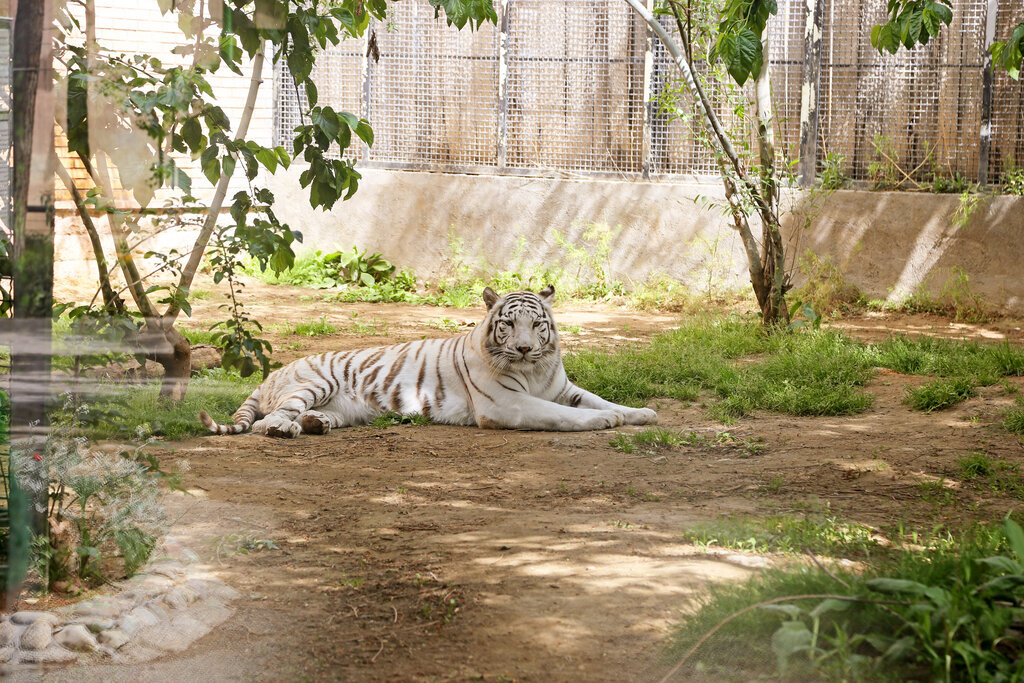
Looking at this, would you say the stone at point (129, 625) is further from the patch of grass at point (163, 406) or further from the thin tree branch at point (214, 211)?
the thin tree branch at point (214, 211)

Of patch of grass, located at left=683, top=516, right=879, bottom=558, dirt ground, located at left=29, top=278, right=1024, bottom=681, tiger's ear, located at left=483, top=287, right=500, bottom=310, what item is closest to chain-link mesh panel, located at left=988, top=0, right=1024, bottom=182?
dirt ground, located at left=29, top=278, right=1024, bottom=681

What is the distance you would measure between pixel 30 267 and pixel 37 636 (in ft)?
3.05

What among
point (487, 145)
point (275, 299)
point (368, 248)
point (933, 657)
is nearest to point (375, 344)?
point (368, 248)

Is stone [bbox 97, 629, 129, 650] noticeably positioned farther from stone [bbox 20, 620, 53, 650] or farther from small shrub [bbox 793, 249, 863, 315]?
small shrub [bbox 793, 249, 863, 315]

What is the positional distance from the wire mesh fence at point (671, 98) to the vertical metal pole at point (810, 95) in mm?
62

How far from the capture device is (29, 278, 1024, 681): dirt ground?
2.00m

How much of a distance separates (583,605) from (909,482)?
5.83 feet

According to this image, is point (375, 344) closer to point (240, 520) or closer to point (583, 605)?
point (240, 520)

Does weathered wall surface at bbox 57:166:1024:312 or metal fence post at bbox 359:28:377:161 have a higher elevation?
metal fence post at bbox 359:28:377:161

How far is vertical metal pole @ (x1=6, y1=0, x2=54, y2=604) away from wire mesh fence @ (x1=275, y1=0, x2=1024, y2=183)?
3.21m

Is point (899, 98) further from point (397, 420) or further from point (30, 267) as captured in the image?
point (30, 267)

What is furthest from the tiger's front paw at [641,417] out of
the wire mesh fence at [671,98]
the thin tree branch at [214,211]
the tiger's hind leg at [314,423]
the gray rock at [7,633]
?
the gray rock at [7,633]

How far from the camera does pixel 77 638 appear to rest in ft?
6.88

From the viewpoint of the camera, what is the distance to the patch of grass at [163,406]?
2963 millimetres
